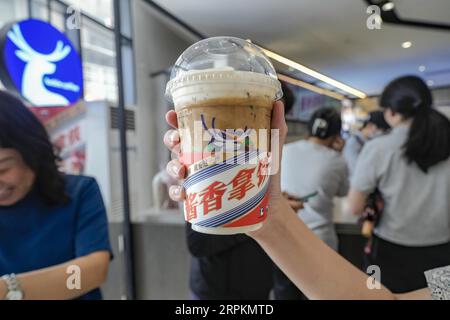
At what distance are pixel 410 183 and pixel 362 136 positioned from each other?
21.8 inches

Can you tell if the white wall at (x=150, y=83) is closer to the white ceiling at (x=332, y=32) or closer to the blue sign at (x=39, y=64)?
the white ceiling at (x=332, y=32)

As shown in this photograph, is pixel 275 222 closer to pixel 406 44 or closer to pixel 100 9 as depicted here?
pixel 406 44

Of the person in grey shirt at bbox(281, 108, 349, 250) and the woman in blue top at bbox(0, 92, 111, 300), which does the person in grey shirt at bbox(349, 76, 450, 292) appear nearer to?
the person in grey shirt at bbox(281, 108, 349, 250)

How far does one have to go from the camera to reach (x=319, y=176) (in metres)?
1.04

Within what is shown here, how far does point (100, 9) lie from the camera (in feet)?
4.93

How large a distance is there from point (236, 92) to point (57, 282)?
772 mm

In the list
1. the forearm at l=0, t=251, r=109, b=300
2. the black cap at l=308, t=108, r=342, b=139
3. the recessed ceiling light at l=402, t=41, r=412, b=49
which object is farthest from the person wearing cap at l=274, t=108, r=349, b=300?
the forearm at l=0, t=251, r=109, b=300

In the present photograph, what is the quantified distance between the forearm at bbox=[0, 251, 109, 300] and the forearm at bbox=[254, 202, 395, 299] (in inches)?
22.7

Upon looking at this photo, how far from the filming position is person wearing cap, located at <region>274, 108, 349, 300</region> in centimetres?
99

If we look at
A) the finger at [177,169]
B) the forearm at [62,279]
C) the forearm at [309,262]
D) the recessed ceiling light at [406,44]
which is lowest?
the forearm at [62,279]

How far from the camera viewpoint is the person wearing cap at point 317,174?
0.99m

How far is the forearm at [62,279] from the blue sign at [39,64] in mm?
715

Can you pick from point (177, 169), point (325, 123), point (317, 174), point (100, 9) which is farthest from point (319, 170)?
point (100, 9)

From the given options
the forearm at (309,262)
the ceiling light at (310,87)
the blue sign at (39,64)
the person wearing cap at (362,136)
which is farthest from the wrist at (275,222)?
the blue sign at (39,64)
